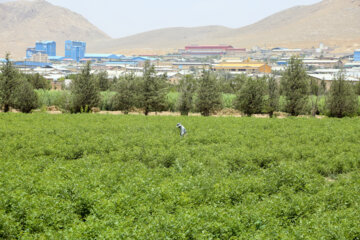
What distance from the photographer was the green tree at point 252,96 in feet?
142

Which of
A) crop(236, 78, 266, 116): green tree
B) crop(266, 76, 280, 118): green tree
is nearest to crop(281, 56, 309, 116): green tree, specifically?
crop(266, 76, 280, 118): green tree

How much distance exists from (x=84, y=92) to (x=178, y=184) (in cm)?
3337

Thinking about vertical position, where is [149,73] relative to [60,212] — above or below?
above

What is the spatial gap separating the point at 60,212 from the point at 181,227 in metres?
3.75

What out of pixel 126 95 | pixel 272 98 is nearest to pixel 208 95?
pixel 272 98

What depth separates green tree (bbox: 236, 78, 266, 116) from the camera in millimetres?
43250

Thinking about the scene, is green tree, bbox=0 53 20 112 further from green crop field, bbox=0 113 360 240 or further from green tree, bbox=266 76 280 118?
green tree, bbox=266 76 280 118

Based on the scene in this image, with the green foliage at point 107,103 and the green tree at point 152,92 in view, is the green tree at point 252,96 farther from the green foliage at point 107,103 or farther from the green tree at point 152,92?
the green foliage at point 107,103

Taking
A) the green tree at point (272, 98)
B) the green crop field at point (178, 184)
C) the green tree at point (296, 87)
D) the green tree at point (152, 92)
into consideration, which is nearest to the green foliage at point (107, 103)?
the green tree at point (152, 92)

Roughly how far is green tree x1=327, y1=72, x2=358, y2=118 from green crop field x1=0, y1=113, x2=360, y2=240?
18.4 metres

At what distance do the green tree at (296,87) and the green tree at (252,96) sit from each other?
286 cm

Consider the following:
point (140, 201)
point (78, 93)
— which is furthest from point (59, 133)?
point (78, 93)

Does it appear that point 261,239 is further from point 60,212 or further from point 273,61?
point 273,61

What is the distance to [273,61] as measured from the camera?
641 ft
